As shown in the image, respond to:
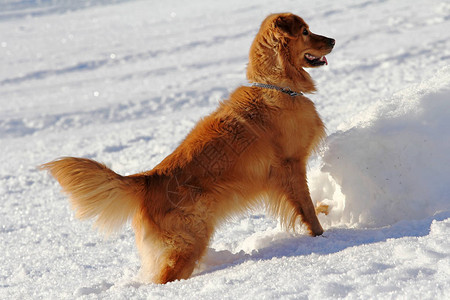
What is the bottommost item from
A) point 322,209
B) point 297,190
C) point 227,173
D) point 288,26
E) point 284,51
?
point 322,209

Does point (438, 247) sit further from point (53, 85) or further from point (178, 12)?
point (178, 12)

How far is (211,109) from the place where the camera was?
7.72 m

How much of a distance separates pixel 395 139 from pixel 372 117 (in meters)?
0.24

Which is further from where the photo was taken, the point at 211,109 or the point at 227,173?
the point at 211,109

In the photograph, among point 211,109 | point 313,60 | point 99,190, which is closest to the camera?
point 99,190

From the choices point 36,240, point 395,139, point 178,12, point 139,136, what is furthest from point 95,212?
point 178,12

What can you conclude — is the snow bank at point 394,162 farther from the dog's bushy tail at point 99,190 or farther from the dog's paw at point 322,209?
the dog's bushy tail at point 99,190

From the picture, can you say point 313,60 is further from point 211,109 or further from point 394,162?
point 211,109

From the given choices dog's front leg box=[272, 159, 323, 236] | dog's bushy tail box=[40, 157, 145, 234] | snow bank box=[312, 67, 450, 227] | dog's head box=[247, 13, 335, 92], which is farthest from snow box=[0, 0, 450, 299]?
dog's head box=[247, 13, 335, 92]

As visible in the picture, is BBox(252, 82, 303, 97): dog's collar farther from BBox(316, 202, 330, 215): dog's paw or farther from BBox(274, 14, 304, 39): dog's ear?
BBox(316, 202, 330, 215): dog's paw

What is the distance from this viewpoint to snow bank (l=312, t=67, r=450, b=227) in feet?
10.7

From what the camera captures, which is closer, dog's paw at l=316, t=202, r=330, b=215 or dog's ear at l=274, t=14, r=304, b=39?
dog's ear at l=274, t=14, r=304, b=39

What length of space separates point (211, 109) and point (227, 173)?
187 inches

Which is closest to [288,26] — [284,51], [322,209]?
[284,51]
